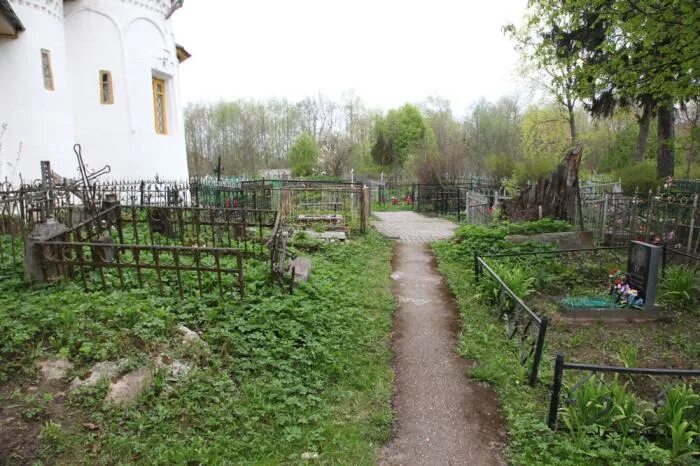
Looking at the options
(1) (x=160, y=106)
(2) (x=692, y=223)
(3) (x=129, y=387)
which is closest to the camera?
(3) (x=129, y=387)

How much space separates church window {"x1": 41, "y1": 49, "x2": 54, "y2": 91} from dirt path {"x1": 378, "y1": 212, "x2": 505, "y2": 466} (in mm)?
13032

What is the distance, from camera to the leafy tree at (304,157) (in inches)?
1533

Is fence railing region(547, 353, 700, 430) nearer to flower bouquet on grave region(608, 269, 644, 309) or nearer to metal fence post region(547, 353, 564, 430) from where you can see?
metal fence post region(547, 353, 564, 430)

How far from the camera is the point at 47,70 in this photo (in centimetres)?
1357

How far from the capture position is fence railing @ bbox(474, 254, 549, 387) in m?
4.80

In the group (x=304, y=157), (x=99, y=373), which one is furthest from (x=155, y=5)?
(x=304, y=157)

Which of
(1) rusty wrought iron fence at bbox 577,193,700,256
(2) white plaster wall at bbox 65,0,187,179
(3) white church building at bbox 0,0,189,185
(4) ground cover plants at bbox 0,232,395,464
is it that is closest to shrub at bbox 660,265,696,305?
(1) rusty wrought iron fence at bbox 577,193,700,256

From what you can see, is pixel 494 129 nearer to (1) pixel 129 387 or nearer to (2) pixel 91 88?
(2) pixel 91 88

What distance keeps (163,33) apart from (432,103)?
37987mm

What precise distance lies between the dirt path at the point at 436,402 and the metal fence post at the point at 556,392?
0.46 m

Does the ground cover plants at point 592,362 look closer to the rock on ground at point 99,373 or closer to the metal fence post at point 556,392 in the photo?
the metal fence post at point 556,392

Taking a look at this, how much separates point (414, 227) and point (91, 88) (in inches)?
509

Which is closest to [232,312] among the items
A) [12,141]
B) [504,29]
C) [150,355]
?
[150,355]

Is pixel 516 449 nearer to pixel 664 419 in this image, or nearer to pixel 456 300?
pixel 664 419
